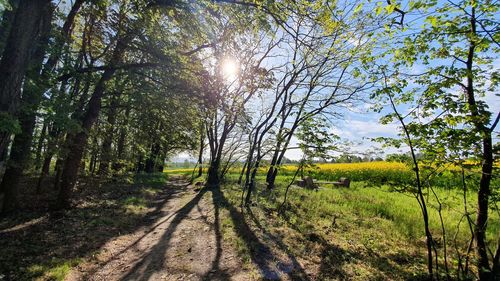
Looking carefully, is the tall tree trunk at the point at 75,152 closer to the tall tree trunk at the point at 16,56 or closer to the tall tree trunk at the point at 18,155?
the tall tree trunk at the point at 18,155

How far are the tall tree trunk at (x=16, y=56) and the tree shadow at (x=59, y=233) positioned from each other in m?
2.61

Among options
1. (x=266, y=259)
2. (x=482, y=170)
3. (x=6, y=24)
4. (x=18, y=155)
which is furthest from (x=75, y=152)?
(x=482, y=170)

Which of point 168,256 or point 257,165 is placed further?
point 257,165

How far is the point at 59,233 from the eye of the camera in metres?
7.30

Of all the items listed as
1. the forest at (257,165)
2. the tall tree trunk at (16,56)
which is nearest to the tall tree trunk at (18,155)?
the forest at (257,165)

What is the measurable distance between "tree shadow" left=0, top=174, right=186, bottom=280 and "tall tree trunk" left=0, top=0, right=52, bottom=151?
8.58 feet

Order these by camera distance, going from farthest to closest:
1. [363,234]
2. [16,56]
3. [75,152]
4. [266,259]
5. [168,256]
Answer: [75,152]
[363,234]
[168,256]
[266,259]
[16,56]

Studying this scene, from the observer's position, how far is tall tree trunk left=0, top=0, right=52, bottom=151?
4184mm

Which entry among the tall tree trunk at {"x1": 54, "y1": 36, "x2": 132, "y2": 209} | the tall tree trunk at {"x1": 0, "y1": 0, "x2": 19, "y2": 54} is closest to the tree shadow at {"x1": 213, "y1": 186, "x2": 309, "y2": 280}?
the tall tree trunk at {"x1": 54, "y1": 36, "x2": 132, "y2": 209}

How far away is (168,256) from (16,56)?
4.83 metres

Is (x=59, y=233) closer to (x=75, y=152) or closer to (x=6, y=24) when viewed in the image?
(x=75, y=152)

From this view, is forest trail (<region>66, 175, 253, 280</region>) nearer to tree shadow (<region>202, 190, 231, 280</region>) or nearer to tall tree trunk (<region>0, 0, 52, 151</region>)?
tree shadow (<region>202, 190, 231, 280</region>)

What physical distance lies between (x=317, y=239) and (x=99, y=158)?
11776 mm

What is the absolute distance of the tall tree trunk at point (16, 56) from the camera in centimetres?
418
